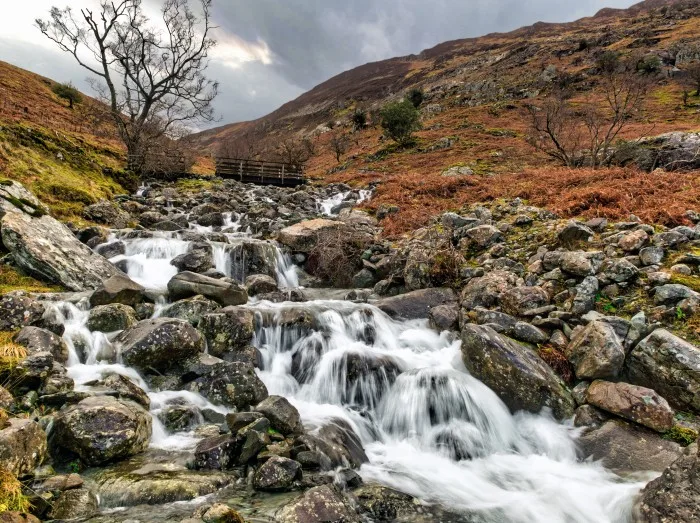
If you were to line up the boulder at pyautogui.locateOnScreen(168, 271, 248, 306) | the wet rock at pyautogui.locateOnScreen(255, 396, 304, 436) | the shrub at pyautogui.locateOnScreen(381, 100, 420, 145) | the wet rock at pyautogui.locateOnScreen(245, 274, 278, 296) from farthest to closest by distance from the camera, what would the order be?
the shrub at pyautogui.locateOnScreen(381, 100, 420, 145) < the wet rock at pyautogui.locateOnScreen(245, 274, 278, 296) < the boulder at pyautogui.locateOnScreen(168, 271, 248, 306) < the wet rock at pyautogui.locateOnScreen(255, 396, 304, 436)

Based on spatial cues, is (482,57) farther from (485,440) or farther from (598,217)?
(485,440)

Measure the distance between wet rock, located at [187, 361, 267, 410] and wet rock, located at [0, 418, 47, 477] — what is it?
2.30 metres

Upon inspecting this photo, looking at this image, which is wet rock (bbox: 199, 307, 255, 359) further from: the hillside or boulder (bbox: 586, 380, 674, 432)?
the hillside

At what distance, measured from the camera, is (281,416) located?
16.6 ft

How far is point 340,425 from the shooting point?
5.98m

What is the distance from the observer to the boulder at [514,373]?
5891mm

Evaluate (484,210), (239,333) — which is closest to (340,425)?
(239,333)

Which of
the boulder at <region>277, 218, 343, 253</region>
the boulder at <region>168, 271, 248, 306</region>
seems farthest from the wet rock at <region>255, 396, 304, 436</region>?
the boulder at <region>277, 218, 343, 253</region>

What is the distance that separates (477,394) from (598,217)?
704 centimetres

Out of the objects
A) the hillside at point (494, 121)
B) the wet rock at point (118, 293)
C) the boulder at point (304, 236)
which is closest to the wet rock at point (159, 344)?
the wet rock at point (118, 293)

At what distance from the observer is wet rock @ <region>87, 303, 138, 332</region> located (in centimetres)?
717

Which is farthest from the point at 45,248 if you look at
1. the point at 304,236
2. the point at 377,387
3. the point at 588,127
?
the point at 588,127

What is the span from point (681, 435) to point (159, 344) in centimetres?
787

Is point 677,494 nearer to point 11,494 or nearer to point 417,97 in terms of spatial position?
point 11,494
